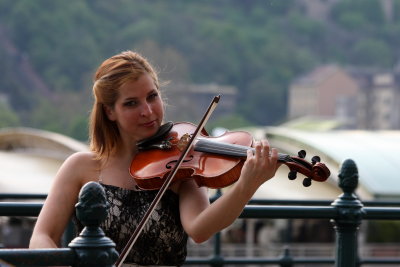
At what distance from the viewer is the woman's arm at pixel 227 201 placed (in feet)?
8.98

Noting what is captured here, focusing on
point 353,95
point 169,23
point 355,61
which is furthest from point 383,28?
point 169,23

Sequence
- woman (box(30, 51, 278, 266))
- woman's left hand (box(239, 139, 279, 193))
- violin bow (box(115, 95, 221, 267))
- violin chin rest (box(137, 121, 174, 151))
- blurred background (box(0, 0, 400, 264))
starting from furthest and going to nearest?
blurred background (box(0, 0, 400, 264)) < violin chin rest (box(137, 121, 174, 151)) < woman (box(30, 51, 278, 266)) < violin bow (box(115, 95, 221, 267)) < woman's left hand (box(239, 139, 279, 193))

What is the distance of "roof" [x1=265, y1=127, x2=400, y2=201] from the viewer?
88.6 ft

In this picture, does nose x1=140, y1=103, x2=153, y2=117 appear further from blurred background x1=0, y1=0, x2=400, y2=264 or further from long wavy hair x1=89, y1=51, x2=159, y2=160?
blurred background x1=0, y1=0, x2=400, y2=264

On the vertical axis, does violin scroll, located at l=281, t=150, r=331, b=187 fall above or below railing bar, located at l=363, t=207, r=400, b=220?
above

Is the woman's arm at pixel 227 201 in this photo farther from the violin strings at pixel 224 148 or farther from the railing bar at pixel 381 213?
the railing bar at pixel 381 213

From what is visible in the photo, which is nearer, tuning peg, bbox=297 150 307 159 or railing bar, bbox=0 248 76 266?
railing bar, bbox=0 248 76 266

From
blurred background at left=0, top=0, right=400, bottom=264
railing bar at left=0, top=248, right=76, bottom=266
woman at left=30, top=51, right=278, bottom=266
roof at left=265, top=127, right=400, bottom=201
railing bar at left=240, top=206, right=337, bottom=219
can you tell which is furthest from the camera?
blurred background at left=0, top=0, right=400, bottom=264

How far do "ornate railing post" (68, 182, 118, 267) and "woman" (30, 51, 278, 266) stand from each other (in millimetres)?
594

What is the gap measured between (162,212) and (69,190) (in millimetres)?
278

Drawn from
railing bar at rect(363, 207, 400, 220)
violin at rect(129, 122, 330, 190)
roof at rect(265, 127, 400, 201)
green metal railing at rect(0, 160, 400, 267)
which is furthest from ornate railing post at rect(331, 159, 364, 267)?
roof at rect(265, 127, 400, 201)

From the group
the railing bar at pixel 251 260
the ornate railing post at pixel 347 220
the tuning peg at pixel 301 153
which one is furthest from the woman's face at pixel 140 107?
the railing bar at pixel 251 260

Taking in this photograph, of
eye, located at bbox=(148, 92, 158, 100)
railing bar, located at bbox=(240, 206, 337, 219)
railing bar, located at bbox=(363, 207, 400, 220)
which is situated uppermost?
eye, located at bbox=(148, 92, 158, 100)

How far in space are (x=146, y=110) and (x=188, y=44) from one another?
334 feet
